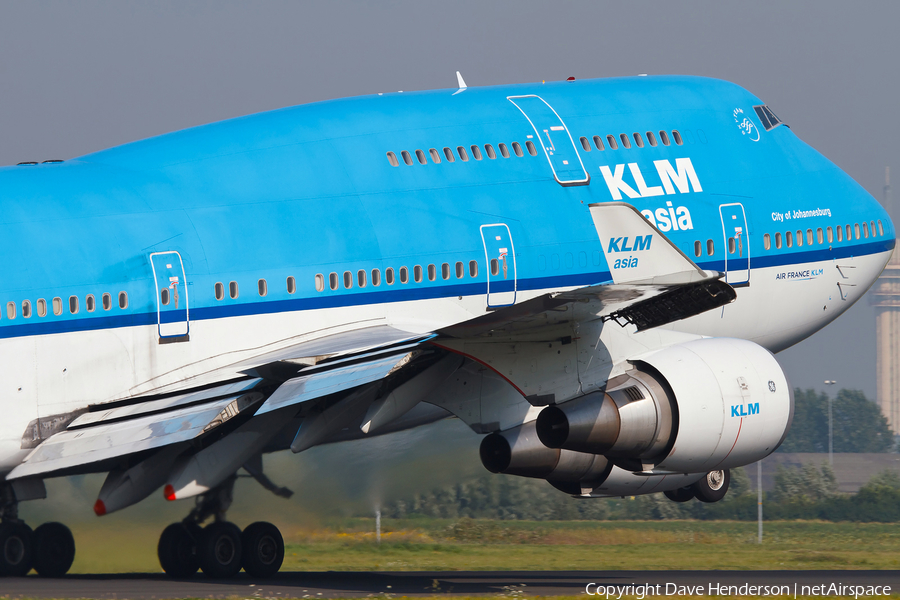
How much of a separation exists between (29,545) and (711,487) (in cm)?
1244

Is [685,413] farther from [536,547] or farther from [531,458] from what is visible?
[536,547]

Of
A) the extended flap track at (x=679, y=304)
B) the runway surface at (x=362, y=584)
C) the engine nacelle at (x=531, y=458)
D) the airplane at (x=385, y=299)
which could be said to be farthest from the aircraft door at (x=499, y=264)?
the runway surface at (x=362, y=584)

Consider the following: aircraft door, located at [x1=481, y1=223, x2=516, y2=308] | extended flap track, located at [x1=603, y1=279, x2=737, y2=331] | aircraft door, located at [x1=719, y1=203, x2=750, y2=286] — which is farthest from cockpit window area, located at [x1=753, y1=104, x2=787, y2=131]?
extended flap track, located at [x1=603, y1=279, x2=737, y2=331]

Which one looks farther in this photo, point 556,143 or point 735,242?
point 735,242

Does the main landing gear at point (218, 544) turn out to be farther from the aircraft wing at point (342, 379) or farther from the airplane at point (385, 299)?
the aircraft wing at point (342, 379)

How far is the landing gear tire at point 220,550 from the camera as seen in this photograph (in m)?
21.0

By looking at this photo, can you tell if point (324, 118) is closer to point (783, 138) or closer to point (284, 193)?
point (284, 193)

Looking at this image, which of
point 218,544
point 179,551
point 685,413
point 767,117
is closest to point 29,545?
point 179,551

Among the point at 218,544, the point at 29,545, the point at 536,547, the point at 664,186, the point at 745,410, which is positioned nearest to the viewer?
the point at 745,410

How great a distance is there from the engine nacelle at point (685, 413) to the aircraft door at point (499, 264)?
3984 mm

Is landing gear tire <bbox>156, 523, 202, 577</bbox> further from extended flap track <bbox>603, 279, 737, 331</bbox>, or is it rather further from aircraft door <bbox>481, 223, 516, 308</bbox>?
extended flap track <bbox>603, 279, 737, 331</bbox>

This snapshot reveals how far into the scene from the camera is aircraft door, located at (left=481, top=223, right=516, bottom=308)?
2245 centimetres

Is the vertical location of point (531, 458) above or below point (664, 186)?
below

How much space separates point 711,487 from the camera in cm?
2466
